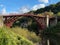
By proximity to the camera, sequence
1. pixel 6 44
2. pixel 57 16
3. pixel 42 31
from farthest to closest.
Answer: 1. pixel 57 16
2. pixel 42 31
3. pixel 6 44

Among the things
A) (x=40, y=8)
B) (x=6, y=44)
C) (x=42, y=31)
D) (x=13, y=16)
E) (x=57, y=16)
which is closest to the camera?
(x=6, y=44)

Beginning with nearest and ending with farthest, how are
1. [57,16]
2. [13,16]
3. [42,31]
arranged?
[13,16] → [42,31] → [57,16]

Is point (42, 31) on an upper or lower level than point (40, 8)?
lower

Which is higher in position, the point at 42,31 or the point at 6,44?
the point at 6,44

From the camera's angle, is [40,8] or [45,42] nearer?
[45,42]

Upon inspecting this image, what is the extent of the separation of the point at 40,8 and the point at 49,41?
108 feet

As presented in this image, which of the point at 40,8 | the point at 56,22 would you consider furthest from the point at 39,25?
the point at 40,8

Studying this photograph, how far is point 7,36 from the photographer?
8383mm

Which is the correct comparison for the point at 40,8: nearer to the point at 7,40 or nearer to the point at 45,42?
the point at 45,42

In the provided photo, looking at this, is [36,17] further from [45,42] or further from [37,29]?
[45,42]

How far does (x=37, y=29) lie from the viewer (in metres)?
42.4

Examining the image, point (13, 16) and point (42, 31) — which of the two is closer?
point (13, 16)

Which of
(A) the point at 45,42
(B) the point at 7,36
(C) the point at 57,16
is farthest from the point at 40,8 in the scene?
(B) the point at 7,36

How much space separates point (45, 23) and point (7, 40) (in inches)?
1403
